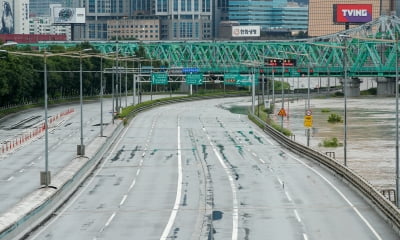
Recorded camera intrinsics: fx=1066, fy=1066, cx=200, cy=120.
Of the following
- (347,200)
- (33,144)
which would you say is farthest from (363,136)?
(347,200)

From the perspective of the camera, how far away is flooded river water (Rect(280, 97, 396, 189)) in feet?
260

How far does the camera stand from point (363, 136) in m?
119

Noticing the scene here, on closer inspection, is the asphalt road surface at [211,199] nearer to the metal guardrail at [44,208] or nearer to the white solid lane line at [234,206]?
the white solid lane line at [234,206]

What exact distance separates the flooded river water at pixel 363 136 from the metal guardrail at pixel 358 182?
2500 mm

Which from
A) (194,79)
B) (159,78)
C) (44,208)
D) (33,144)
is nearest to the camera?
(44,208)

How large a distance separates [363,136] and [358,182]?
189ft

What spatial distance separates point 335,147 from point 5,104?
64.9 m

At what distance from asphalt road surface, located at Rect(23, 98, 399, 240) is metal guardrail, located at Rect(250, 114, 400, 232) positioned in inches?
21.0

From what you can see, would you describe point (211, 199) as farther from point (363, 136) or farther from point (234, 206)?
point (363, 136)

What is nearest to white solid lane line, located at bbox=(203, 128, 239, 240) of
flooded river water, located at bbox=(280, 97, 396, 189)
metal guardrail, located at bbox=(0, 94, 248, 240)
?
metal guardrail, located at bbox=(0, 94, 248, 240)

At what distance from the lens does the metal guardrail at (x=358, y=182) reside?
161ft

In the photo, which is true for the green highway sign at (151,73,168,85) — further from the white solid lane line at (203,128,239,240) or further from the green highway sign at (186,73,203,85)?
the white solid lane line at (203,128,239,240)

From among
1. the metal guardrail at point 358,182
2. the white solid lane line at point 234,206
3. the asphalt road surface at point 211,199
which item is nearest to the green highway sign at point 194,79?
the metal guardrail at point 358,182

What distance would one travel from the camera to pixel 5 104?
15200cm
